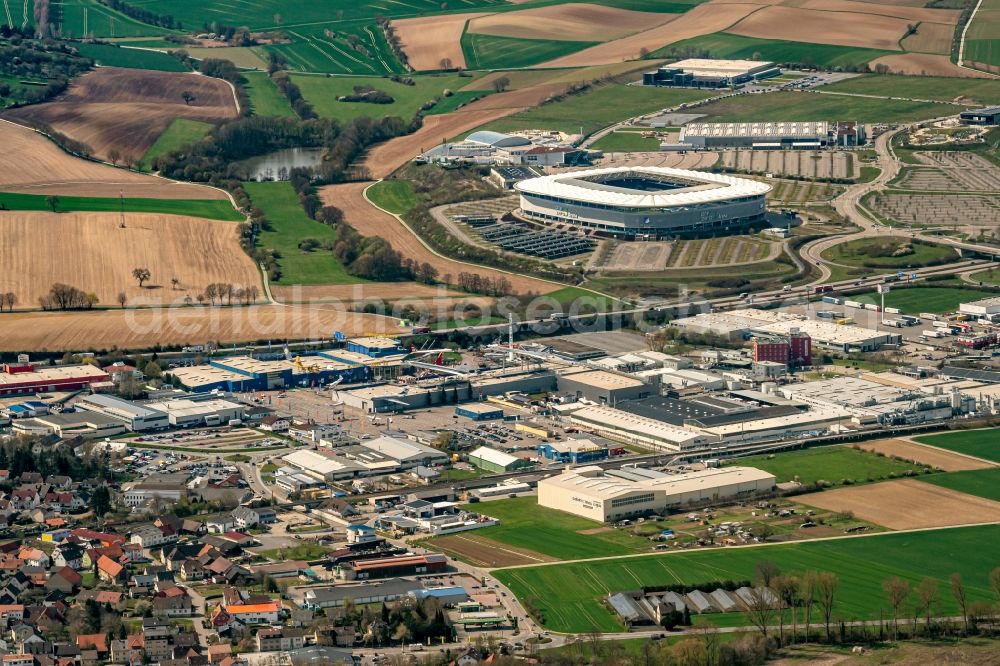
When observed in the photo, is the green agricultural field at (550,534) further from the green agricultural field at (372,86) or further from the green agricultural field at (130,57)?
the green agricultural field at (130,57)

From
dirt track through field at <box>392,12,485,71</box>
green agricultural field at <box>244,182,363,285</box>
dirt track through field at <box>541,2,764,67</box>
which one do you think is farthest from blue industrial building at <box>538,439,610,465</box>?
dirt track through field at <box>392,12,485,71</box>

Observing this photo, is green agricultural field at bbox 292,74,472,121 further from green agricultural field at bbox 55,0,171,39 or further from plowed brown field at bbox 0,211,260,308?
plowed brown field at bbox 0,211,260,308

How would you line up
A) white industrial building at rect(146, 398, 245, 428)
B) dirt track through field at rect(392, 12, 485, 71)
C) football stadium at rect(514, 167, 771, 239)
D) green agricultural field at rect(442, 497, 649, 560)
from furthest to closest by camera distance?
dirt track through field at rect(392, 12, 485, 71) < football stadium at rect(514, 167, 771, 239) < white industrial building at rect(146, 398, 245, 428) < green agricultural field at rect(442, 497, 649, 560)

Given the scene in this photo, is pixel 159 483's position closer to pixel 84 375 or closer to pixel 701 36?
pixel 84 375

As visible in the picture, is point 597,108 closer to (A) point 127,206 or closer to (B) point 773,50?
(B) point 773,50

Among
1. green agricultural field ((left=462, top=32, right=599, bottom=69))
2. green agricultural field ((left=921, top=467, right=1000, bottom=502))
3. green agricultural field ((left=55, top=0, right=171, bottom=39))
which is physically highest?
green agricultural field ((left=55, top=0, right=171, bottom=39))

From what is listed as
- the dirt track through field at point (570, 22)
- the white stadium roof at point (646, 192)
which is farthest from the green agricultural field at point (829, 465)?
the dirt track through field at point (570, 22)

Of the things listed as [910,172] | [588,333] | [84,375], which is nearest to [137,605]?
[84,375]
